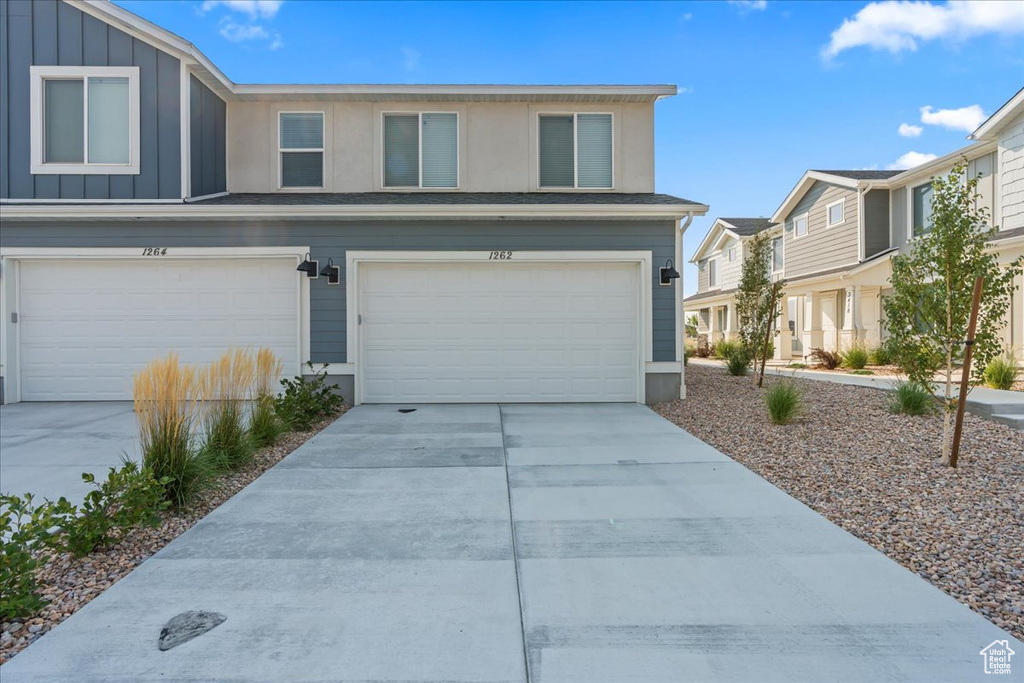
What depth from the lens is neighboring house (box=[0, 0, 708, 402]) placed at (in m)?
8.84

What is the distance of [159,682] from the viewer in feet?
7.44

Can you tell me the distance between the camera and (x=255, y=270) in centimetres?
903

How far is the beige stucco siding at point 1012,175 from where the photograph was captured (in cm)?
1084

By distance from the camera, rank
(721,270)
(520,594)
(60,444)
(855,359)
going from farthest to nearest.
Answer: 1. (721,270)
2. (855,359)
3. (60,444)
4. (520,594)

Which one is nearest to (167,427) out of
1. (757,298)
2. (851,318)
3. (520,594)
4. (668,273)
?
(520,594)

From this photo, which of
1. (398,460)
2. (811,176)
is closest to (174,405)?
(398,460)

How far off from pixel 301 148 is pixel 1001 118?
1325 centimetres

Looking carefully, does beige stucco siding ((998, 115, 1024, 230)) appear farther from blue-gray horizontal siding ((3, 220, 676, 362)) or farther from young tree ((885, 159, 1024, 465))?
young tree ((885, 159, 1024, 465))

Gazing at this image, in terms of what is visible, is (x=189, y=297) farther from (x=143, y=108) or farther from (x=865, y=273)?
(x=865, y=273)

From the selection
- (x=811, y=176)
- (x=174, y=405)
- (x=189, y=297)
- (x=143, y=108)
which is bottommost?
(x=174, y=405)

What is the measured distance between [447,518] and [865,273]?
1396 centimetres

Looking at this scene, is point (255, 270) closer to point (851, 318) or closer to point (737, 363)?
point (737, 363)

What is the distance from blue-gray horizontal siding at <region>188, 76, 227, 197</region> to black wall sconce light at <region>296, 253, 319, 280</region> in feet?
7.58

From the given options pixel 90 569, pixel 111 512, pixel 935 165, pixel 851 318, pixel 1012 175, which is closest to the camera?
pixel 90 569
